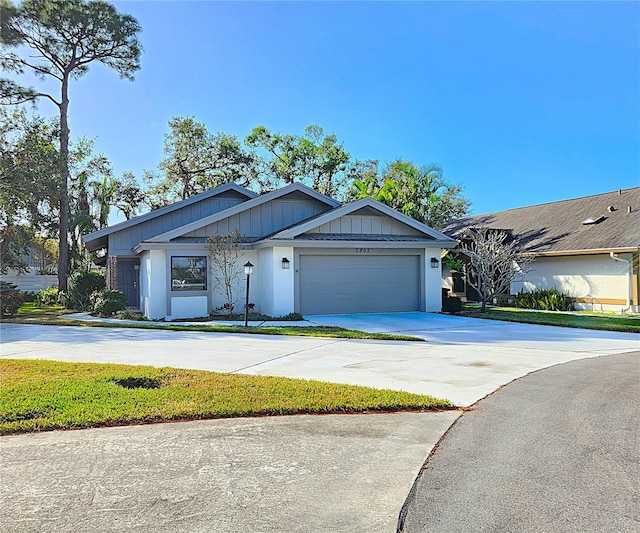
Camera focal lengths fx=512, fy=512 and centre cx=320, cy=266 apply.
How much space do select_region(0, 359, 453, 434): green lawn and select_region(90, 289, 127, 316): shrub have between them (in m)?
10.1

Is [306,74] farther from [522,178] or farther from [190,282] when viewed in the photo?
[522,178]

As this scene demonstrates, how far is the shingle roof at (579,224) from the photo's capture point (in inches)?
734

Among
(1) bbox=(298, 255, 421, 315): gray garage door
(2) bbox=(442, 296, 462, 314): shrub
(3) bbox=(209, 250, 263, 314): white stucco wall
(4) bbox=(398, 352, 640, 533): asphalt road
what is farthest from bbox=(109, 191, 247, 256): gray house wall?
(4) bbox=(398, 352, 640, 533): asphalt road

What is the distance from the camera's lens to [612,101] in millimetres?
21562

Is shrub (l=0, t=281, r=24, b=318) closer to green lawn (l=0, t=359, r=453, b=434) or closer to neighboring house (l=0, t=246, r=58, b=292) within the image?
green lawn (l=0, t=359, r=453, b=434)

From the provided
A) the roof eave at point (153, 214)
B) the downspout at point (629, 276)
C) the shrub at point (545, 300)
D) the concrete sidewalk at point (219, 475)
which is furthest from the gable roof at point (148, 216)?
the concrete sidewalk at point (219, 475)

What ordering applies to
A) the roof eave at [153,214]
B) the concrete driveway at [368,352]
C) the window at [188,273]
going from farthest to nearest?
the roof eave at [153,214], the window at [188,273], the concrete driveway at [368,352]

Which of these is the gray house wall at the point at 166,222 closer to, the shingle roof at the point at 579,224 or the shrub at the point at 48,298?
the shrub at the point at 48,298

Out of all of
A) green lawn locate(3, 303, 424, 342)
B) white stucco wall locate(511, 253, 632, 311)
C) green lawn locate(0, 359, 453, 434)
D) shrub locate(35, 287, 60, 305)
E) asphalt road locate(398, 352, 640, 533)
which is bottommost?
asphalt road locate(398, 352, 640, 533)

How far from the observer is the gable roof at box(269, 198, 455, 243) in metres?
16.6

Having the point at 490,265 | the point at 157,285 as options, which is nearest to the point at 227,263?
the point at 157,285

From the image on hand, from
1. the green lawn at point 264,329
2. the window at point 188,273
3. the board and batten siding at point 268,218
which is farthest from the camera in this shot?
the board and batten siding at point 268,218

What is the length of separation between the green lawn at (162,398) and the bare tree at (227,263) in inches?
365

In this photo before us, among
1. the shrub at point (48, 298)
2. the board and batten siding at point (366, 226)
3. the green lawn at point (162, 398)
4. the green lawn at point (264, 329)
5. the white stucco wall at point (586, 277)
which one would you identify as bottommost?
the green lawn at point (162, 398)
